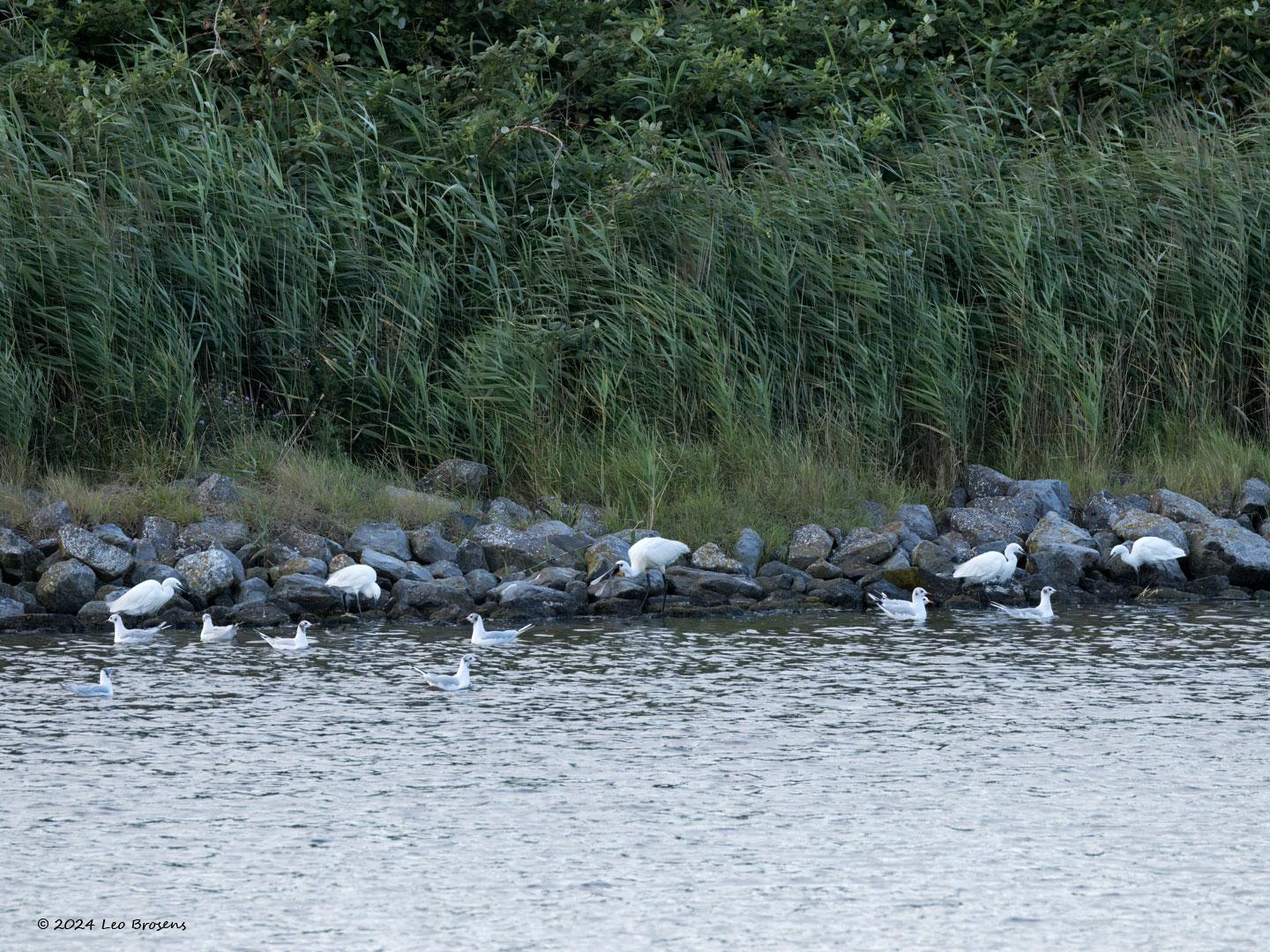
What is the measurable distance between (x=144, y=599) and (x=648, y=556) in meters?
2.75

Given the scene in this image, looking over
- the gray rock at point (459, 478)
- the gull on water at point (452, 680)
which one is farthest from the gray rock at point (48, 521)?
the gull on water at point (452, 680)

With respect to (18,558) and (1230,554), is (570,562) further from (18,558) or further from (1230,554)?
(1230,554)

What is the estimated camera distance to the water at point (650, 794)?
17.9ft

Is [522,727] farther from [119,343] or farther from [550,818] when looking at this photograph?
[119,343]

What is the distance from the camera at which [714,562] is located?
11164mm

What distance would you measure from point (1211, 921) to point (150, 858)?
3.19 m

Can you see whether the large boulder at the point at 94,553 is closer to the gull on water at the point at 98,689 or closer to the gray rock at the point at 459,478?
the gray rock at the point at 459,478

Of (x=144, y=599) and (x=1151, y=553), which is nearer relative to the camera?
(x=144, y=599)

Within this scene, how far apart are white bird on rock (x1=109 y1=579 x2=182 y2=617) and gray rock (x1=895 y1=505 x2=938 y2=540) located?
442 centimetres

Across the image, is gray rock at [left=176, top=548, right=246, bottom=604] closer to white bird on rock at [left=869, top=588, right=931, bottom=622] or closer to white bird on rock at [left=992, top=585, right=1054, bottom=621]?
white bird on rock at [left=869, top=588, right=931, bottom=622]

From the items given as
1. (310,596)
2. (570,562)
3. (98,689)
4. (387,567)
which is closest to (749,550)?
(570,562)

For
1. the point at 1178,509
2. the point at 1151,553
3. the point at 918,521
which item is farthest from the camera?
the point at 1178,509

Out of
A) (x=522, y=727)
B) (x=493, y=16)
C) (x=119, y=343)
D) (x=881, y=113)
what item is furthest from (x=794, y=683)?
(x=493, y=16)

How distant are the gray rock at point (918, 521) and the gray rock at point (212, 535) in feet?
13.0
